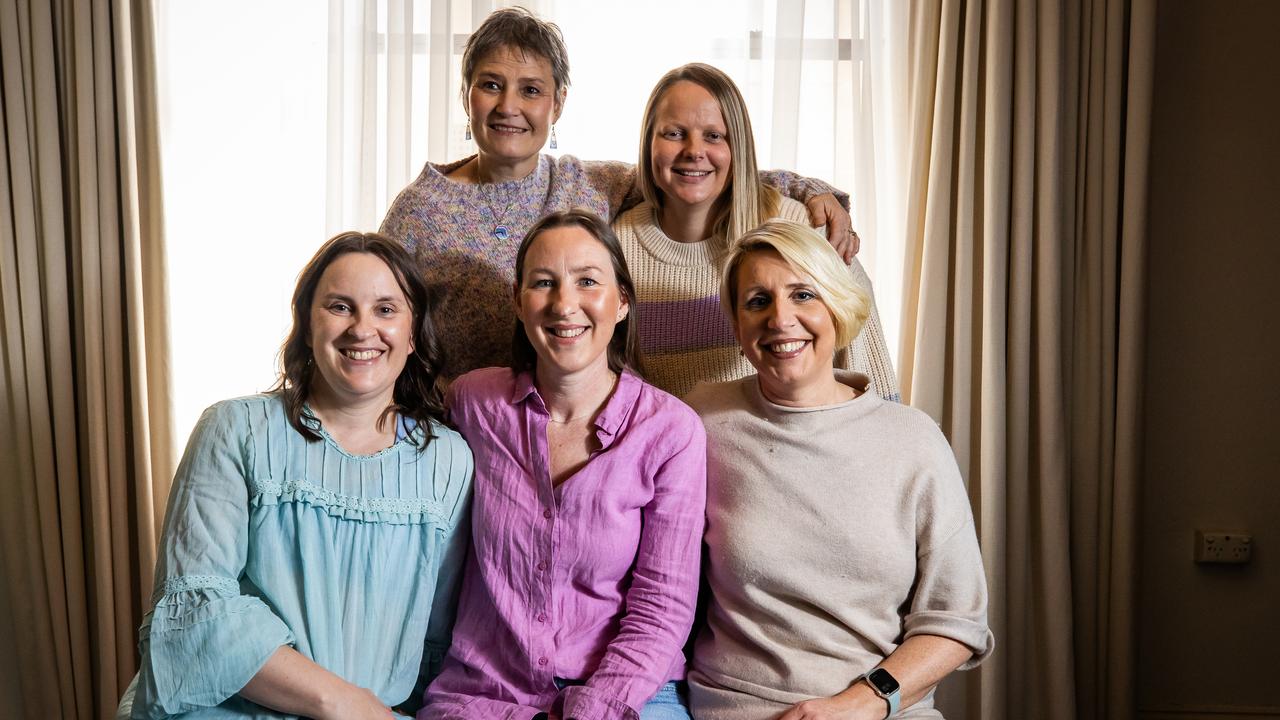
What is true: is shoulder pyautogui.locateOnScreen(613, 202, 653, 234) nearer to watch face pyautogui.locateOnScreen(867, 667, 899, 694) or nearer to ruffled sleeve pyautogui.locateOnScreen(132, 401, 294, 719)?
ruffled sleeve pyautogui.locateOnScreen(132, 401, 294, 719)

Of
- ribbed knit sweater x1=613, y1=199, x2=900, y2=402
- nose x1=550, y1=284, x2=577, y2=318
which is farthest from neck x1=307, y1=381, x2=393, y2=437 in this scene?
ribbed knit sweater x1=613, y1=199, x2=900, y2=402

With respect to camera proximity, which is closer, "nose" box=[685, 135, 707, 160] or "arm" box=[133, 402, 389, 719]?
"arm" box=[133, 402, 389, 719]

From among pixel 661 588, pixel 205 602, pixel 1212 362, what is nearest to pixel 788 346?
pixel 661 588

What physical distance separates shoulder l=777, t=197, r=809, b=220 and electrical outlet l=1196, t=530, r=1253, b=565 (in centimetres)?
163

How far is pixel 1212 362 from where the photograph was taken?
2709 mm

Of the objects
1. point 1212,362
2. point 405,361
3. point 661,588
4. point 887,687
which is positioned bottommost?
point 887,687

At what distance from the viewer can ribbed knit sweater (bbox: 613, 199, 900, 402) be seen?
2045 mm

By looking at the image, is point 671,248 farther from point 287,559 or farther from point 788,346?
point 287,559

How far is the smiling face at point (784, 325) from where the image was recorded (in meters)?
1.66

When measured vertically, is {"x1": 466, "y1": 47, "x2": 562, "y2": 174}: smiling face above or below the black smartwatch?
above

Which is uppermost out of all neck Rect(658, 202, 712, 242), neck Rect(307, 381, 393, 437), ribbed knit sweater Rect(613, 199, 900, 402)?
neck Rect(658, 202, 712, 242)

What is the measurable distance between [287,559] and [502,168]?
3.13 ft

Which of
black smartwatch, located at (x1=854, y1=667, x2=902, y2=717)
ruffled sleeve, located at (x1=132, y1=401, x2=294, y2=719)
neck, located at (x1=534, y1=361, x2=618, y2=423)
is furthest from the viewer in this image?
neck, located at (x1=534, y1=361, x2=618, y2=423)

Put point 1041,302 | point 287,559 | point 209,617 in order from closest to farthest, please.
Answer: point 209,617 → point 287,559 → point 1041,302
